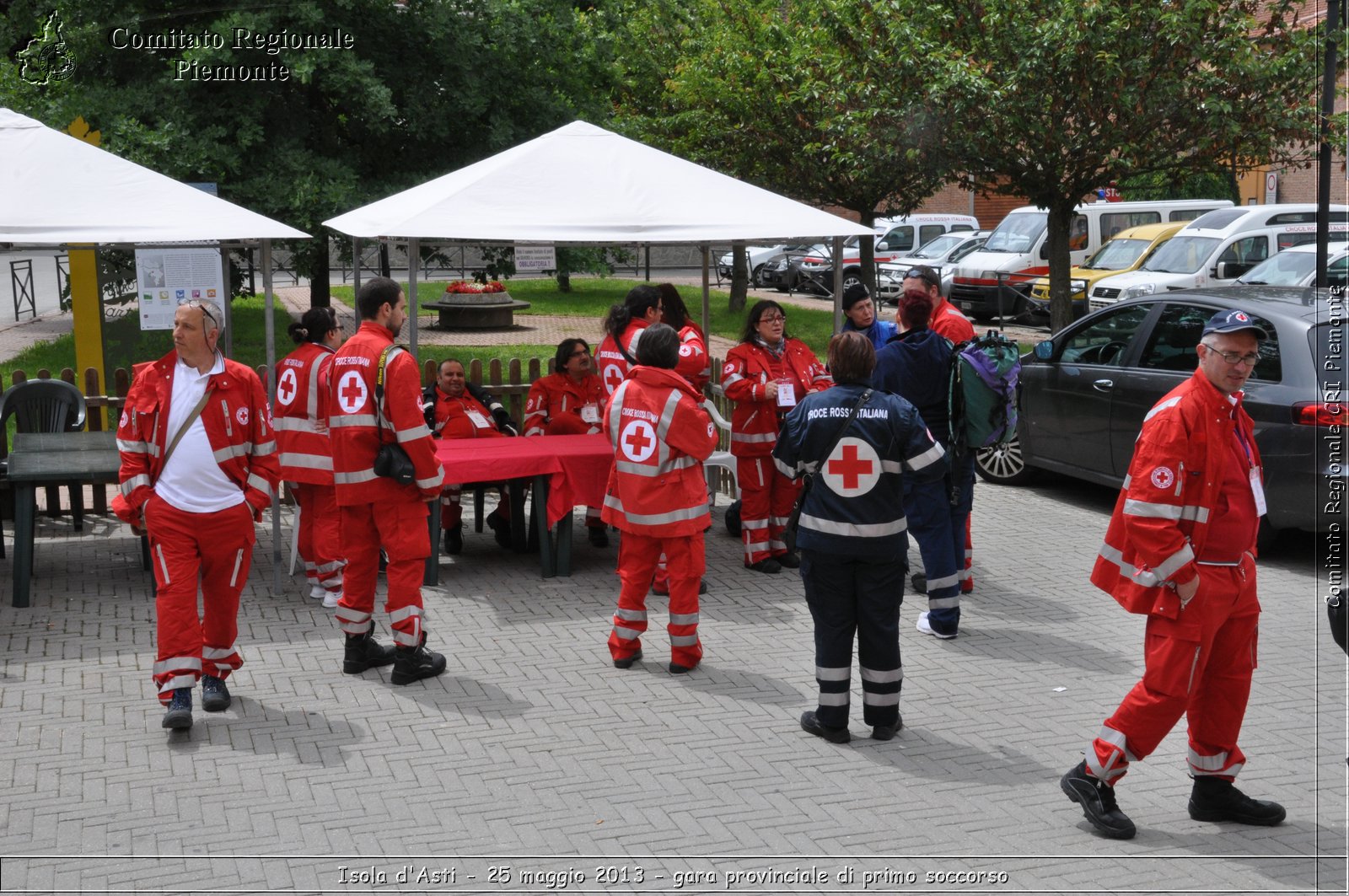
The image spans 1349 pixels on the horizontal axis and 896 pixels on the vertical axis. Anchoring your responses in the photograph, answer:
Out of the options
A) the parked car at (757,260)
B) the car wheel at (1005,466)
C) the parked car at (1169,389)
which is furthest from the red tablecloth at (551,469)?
the parked car at (757,260)

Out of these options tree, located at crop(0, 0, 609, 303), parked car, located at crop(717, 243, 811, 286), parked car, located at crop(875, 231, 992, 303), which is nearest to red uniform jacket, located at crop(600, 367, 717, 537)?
tree, located at crop(0, 0, 609, 303)

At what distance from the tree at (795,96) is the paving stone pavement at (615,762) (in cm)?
985

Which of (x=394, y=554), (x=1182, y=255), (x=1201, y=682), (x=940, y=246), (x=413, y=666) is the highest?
(x=940, y=246)

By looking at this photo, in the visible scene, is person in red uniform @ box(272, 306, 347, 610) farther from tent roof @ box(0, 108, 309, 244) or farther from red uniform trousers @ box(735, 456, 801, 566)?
red uniform trousers @ box(735, 456, 801, 566)

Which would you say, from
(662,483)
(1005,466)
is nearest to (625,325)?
(662,483)

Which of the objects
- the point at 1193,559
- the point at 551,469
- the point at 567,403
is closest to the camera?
the point at 1193,559

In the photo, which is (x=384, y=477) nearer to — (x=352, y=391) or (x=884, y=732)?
(x=352, y=391)

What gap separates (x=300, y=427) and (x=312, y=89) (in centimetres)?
890

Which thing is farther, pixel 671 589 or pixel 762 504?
pixel 762 504

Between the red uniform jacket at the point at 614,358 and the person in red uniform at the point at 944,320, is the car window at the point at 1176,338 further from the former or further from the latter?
the red uniform jacket at the point at 614,358

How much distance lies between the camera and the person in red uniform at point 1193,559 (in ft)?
15.6

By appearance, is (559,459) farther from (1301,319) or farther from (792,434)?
(1301,319)

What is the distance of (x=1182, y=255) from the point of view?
71.2 feet

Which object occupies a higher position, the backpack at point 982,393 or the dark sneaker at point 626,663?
the backpack at point 982,393
